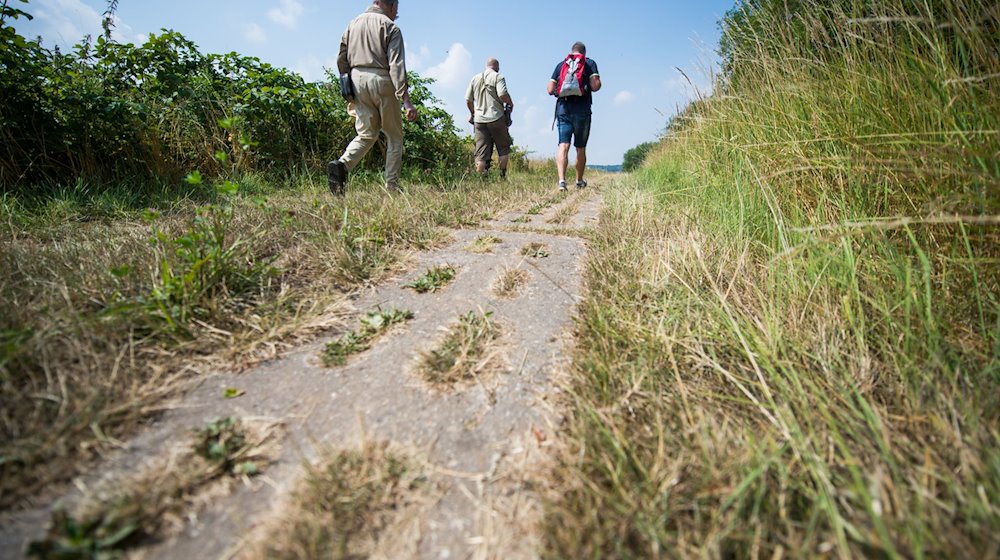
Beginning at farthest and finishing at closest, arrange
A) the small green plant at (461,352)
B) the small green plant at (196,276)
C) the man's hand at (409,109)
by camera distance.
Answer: the man's hand at (409,109) → the small green plant at (196,276) → the small green plant at (461,352)

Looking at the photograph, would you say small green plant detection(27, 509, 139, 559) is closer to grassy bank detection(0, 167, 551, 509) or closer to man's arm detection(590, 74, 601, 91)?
grassy bank detection(0, 167, 551, 509)

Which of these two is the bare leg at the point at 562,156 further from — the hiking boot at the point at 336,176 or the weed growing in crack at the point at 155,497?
the weed growing in crack at the point at 155,497

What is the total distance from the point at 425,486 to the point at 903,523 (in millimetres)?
803

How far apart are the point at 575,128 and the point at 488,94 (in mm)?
1567

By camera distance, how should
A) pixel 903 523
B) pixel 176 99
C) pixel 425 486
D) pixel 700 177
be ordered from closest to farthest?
1. pixel 903 523
2. pixel 425 486
3. pixel 700 177
4. pixel 176 99

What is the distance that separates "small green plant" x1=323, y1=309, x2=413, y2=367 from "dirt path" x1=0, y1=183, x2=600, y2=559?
1.5 inches

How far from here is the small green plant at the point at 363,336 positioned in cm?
118

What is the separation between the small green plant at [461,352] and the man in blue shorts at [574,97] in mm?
4606

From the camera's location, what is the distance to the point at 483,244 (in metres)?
2.26

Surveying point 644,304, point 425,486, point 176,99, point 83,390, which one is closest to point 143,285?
point 83,390

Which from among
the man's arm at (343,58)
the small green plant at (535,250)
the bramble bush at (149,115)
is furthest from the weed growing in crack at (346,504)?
the man's arm at (343,58)

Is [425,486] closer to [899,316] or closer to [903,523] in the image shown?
[903,523]

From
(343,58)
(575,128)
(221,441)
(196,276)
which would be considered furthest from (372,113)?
(221,441)

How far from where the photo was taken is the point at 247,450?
0.82 metres
